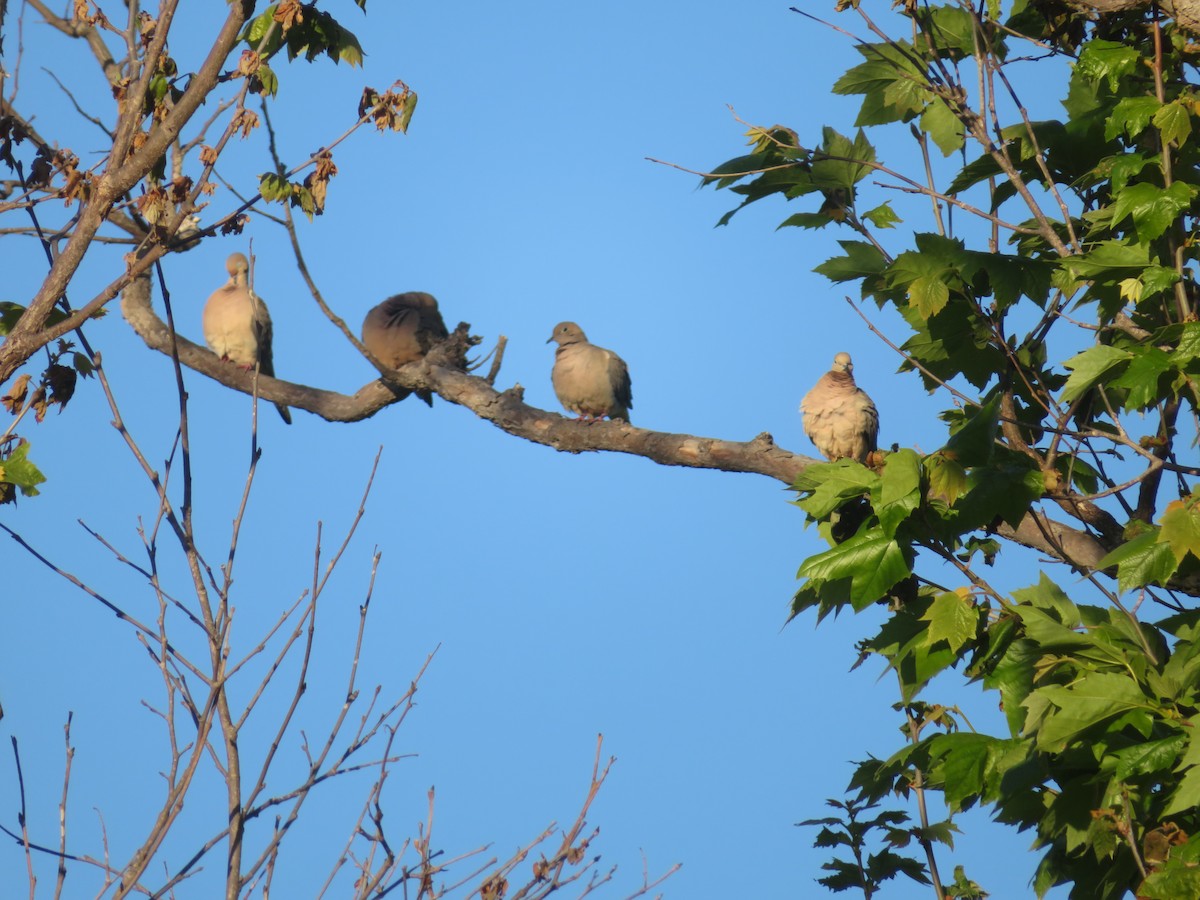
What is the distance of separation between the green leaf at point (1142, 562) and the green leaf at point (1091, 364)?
45 cm

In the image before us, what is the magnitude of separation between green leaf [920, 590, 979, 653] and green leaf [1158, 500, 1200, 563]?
504mm

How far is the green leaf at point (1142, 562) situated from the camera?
2979 mm

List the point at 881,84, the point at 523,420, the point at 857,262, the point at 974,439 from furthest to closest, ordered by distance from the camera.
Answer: the point at 523,420, the point at 881,84, the point at 857,262, the point at 974,439

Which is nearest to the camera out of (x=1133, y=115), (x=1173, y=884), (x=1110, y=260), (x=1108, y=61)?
(x=1173, y=884)

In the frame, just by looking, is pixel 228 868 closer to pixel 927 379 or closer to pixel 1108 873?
pixel 1108 873

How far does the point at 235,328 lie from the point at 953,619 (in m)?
8.43

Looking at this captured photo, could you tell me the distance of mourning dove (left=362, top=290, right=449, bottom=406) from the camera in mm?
10133

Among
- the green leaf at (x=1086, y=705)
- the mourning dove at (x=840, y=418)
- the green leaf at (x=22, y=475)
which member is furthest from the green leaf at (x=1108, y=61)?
the mourning dove at (x=840, y=418)

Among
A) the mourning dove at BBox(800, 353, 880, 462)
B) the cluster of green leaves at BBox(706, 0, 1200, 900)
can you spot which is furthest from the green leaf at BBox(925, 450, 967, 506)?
the mourning dove at BBox(800, 353, 880, 462)

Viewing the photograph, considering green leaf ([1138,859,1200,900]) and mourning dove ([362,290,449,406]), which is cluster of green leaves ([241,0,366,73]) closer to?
green leaf ([1138,859,1200,900])

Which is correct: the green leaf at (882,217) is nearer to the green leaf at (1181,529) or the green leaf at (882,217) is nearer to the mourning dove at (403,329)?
the green leaf at (1181,529)

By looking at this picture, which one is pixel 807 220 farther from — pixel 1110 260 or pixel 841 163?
pixel 1110 260

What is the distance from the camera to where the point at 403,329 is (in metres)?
10.1

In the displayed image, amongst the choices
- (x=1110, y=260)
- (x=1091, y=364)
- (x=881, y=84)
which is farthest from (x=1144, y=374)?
(x=881, y=84)
